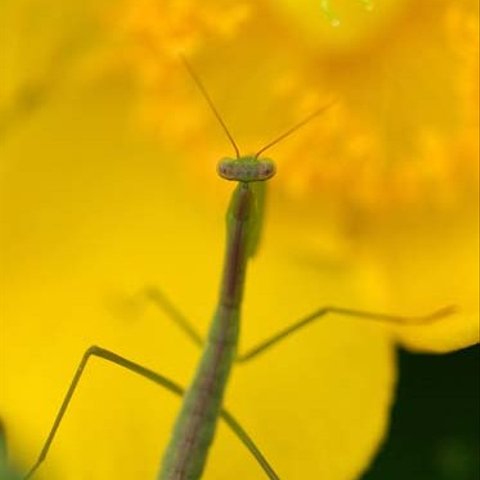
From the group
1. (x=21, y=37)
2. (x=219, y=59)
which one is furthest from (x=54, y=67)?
(x=219, y=59)

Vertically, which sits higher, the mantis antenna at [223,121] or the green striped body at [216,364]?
the mantis antenna at [223,121]

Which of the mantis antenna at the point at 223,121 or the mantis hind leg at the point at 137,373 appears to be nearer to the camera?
the mantis hind leg at the point at 137,373

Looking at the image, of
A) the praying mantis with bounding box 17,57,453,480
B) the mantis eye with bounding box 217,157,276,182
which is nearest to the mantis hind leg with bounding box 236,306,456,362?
the praying mantis with bounding box 17,57,453,480

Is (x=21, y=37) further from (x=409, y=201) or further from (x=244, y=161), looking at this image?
(x=409, y=201)

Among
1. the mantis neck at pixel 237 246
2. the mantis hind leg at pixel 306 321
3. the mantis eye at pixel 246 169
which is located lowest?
the mantis hind leg at pixel 306 321

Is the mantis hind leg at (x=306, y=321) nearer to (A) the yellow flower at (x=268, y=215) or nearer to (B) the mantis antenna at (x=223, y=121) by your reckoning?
(A) the yellow flower at (x=268, y=215)

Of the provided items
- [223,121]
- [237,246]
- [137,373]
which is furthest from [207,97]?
[137,373]

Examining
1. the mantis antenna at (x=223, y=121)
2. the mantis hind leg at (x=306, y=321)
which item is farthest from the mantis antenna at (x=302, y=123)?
the mantis hind leg at (x=306, y=321)

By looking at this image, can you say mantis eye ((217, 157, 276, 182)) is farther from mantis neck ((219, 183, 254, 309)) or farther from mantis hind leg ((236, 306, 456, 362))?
mantis hind leg ((236, 306, 456, 362))
